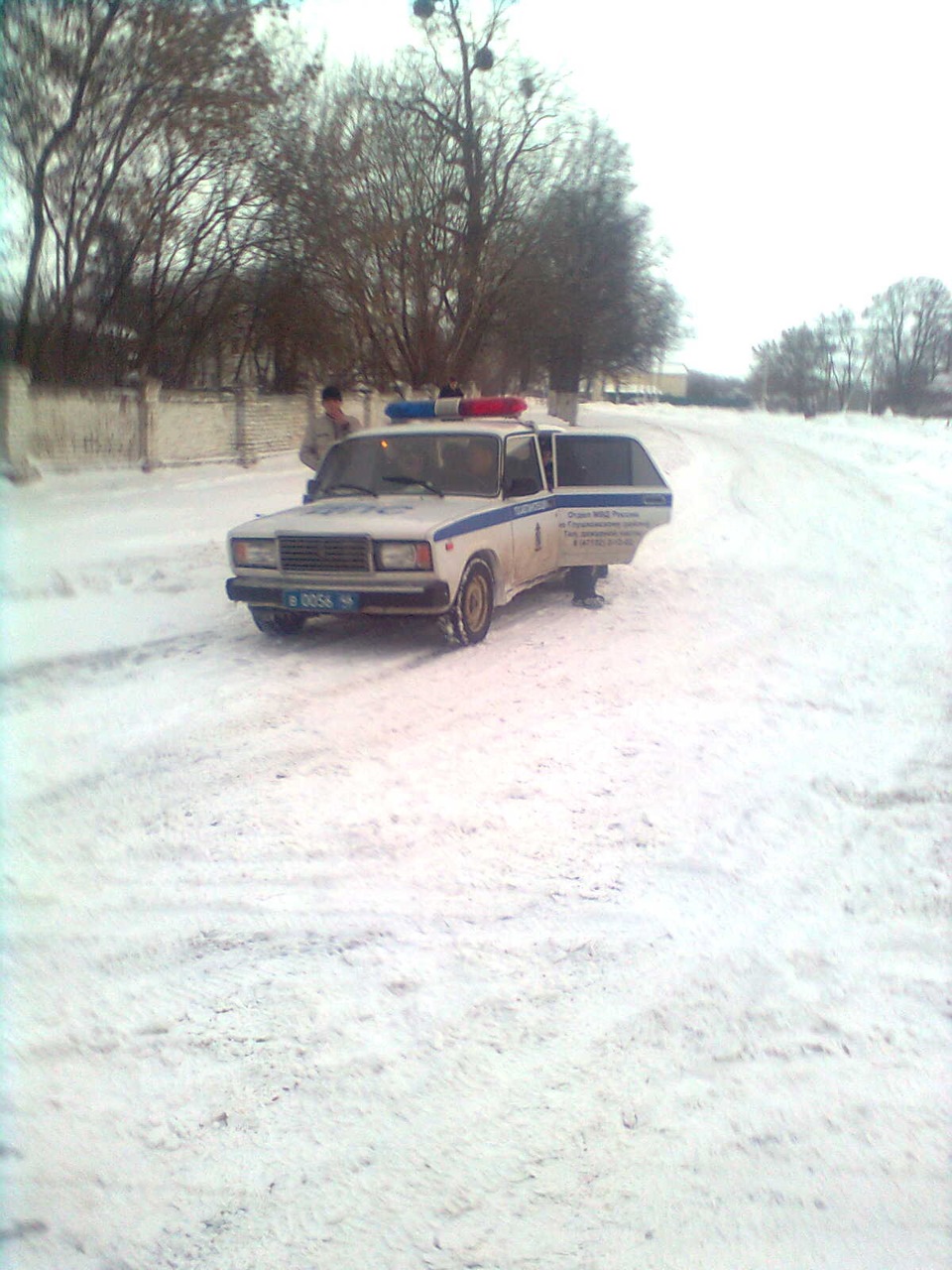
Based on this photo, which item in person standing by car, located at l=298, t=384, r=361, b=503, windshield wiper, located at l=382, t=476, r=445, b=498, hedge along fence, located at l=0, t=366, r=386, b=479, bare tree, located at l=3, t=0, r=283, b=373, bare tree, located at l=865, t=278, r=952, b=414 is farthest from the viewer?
bare tree, located at l=865, t=278, r=952, b=414

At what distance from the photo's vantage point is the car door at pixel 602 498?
30.4 ft

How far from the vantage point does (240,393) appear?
68.4 feet

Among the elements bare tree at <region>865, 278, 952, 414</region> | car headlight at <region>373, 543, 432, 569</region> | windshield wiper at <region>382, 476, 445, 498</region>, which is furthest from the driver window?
bare tree at <region>865, 278, 952, 414</region>

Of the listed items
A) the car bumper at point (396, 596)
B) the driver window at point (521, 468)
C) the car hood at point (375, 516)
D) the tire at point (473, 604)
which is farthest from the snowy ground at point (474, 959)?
the driver window at point (521, 468)

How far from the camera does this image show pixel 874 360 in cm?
6788

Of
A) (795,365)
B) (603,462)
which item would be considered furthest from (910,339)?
(603,462)

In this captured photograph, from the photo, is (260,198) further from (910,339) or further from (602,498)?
(910,339)

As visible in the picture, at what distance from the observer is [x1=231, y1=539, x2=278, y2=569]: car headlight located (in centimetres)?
746

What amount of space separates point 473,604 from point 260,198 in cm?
1754

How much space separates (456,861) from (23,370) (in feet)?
45.0

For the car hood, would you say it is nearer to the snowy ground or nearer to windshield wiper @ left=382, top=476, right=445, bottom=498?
windshield wiper @ left=382, top=476, right=445, bottom=498

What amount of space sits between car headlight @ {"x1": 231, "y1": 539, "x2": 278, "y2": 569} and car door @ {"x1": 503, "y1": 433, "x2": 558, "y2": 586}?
1.93m

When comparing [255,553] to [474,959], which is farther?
[255,553]

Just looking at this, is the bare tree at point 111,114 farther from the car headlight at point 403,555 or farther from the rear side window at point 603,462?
the car headlight at point 403,555
